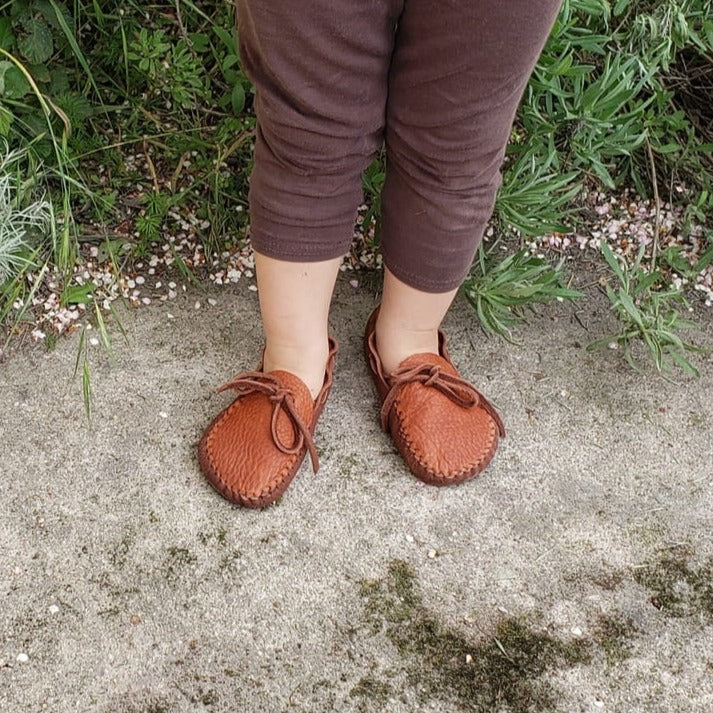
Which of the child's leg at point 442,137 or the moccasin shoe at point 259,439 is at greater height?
the child's leg at point 442,137

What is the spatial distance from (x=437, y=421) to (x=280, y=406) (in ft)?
0.83

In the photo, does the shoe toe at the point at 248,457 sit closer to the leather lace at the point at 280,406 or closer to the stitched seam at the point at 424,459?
the leather lace at the point at 280,406

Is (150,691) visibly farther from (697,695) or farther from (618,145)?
(618,145)

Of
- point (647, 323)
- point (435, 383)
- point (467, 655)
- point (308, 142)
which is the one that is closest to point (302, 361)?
point (435, 383)

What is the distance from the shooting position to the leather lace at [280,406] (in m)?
1.30

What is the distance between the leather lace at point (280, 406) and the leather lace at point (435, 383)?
0.15m

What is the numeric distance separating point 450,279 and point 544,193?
31 centimetres

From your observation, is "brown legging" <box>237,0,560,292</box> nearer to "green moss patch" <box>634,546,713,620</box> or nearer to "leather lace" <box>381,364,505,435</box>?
"leather lace" <box>381,364,505,435</box>

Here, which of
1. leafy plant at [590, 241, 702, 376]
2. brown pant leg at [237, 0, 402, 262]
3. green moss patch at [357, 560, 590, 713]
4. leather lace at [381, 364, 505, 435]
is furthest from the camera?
leafy plant at [590, 241, 702, 376]

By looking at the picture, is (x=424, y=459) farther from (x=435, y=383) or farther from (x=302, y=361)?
(x=302, y=361)

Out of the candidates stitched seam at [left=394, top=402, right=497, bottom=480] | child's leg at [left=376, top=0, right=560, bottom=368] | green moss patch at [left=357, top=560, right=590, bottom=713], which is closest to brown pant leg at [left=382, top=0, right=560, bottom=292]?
child's leg at [left=376, top=0, right=560, bottom=368]

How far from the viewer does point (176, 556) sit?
124 cm

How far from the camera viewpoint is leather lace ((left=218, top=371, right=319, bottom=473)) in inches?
51.1

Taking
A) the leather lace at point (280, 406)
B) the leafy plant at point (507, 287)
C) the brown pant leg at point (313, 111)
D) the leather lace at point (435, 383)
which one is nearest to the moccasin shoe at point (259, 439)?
the leather lace at point (280, 406)
